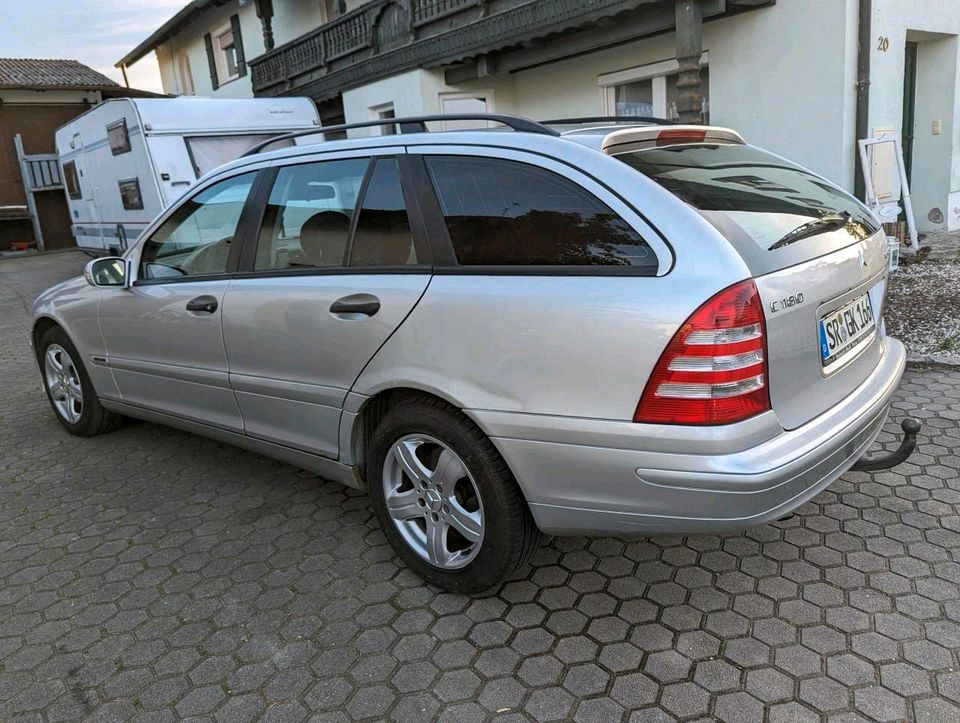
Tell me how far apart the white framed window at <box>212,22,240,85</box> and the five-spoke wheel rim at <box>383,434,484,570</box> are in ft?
62.7

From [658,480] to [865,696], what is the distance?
34.6 inches

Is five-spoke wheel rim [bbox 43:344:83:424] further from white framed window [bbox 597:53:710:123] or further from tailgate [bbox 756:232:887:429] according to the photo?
white framed window [bbox 597:53:710:123]

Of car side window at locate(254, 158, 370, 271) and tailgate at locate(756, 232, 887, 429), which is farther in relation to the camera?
car side window at locate(254, 158, 370, 271)

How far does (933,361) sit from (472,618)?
392cm

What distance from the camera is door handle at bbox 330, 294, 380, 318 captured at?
2.75 meters

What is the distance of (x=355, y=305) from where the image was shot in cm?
279

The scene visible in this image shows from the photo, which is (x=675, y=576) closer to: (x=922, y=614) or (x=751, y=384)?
(x=922, y=614)

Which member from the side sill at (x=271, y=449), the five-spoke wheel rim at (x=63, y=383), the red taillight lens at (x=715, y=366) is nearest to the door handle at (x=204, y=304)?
the side sill at (x=271, y=449)

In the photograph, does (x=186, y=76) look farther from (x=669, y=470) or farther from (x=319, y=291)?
(x=669, y=470)

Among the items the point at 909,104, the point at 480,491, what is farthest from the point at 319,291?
the point at 909,104

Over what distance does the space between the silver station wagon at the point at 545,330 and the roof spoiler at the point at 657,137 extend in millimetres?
10

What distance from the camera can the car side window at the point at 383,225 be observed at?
9.12ft

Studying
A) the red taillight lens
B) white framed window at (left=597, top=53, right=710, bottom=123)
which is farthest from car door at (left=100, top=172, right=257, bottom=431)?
white framed window at (left=597, top=53, right=710, bottom=123)

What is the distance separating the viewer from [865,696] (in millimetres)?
2160
